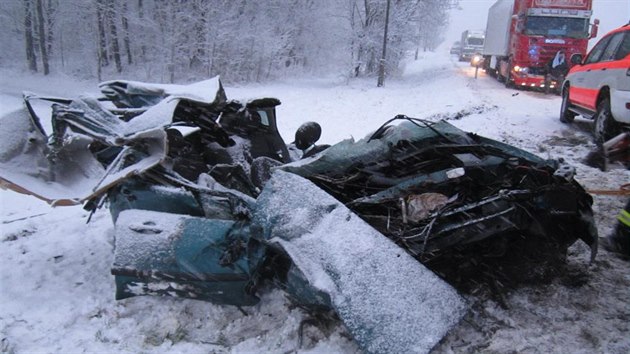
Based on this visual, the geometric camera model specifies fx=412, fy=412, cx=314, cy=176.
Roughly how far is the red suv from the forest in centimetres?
1256

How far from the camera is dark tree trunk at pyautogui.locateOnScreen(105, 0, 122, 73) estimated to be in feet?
66.3

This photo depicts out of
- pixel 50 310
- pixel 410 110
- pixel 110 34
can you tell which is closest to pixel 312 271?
pixel 50 310

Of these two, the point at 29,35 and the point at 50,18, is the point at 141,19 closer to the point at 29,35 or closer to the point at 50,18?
the point at 50,18

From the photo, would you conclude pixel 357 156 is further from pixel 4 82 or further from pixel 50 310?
pixel 4 82

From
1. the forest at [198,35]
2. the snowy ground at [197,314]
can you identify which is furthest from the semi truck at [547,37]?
the snowy ground at [197,314]

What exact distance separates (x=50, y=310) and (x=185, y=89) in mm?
2010

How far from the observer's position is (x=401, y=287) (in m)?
2.28

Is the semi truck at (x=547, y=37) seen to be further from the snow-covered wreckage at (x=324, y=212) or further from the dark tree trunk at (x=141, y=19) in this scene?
the dark tree trunk at (x=141, y=19)

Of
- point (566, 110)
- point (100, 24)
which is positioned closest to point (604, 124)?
point (566, 110)

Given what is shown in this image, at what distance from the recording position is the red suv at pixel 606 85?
6020 millimetres

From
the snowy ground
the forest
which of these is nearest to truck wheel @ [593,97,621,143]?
the snowy ground

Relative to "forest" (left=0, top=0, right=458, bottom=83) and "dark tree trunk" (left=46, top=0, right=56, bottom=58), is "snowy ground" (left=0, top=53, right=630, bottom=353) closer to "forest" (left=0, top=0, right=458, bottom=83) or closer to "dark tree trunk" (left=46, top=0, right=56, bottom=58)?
"forest" (left=0, top=0, right=458, bottom=83)

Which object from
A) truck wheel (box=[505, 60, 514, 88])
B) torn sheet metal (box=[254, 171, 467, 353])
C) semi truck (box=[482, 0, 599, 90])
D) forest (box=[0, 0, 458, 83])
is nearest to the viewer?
torn sheet metal (box=[254, 171, 467, 353])

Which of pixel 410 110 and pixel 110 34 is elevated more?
pixel 110 34
